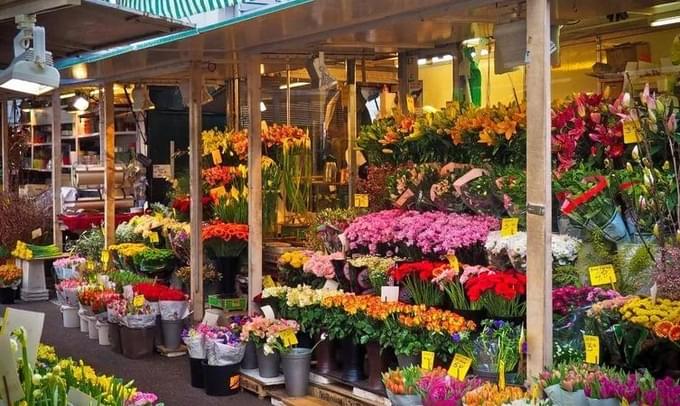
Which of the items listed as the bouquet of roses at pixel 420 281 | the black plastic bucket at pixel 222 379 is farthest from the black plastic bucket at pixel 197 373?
the bouquet of roses at pixel 420 281

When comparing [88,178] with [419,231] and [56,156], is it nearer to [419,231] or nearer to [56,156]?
[56,156]

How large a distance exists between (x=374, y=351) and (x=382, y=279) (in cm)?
43

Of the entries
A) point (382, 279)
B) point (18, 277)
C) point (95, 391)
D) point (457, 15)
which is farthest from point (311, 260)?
point (18, 277)

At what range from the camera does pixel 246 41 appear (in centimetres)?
569

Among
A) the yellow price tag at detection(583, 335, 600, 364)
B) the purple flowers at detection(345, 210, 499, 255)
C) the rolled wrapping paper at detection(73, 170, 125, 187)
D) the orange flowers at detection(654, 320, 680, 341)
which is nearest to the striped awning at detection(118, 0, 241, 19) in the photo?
the purple flowers at detection(345, 210, 499, 255)

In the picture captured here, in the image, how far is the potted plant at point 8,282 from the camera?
30.2ft

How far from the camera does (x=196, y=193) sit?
6875 millimetres

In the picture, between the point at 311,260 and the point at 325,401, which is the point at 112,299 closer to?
the point at 311,260

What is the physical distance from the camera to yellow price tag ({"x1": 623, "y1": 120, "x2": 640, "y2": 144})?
3.89 meters

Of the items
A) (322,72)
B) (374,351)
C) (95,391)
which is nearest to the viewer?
(95,391)

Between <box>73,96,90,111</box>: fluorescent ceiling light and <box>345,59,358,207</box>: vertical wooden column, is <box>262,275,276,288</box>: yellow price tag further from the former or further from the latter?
<box>73,96,90,111</box>: fluorescent ceiling light

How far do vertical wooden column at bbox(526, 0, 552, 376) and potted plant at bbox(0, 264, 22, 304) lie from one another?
23.1ft

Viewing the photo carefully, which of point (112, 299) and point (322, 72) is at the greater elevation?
point (322, 72)

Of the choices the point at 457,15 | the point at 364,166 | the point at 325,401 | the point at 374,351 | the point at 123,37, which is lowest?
the point at 325,401
